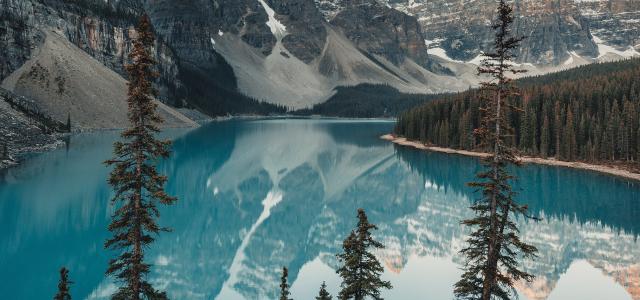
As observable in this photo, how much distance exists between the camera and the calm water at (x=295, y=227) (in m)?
30.6

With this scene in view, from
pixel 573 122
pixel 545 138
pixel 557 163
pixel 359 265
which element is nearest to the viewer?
pixel 359 265

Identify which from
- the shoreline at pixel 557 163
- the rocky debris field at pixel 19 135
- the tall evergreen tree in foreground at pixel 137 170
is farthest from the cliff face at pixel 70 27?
the tall evergreen tree in foreground at pixel 137 170

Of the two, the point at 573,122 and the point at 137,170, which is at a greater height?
the point at 573,122

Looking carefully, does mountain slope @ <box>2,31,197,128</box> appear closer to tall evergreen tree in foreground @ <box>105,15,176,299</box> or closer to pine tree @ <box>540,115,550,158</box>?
pine tree @ <box>540,115,550,158</box>

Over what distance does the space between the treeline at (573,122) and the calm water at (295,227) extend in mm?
11208

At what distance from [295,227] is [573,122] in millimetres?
63930

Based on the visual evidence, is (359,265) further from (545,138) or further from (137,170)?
→ (545,138)

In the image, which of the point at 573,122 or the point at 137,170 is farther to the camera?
the point at 573,122

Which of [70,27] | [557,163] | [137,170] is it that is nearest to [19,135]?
[137,170]

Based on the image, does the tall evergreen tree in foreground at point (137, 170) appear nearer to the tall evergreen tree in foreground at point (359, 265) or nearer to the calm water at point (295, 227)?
the tall evergreen tree in foreground at point (359, 265)

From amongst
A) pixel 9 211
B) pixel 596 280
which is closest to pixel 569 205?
pixel 596 280

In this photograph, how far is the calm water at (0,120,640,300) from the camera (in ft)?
100

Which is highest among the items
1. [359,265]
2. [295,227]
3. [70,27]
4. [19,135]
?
[70,27]

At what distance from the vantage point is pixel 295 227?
1868 inches
